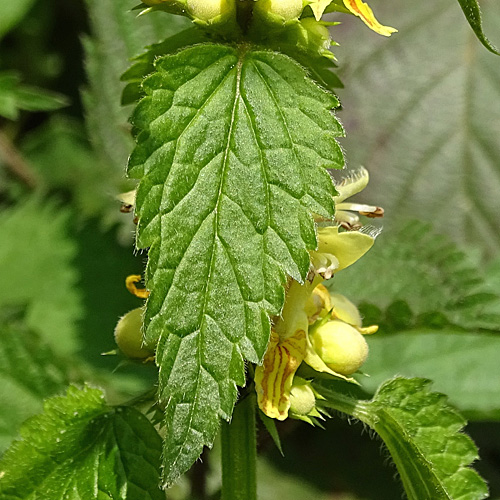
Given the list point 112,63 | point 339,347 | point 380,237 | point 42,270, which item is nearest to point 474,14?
point 339,347

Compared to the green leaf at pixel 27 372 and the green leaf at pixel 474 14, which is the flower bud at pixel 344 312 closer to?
the green leaf at pixel 474 14

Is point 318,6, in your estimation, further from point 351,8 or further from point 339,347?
point 339,347

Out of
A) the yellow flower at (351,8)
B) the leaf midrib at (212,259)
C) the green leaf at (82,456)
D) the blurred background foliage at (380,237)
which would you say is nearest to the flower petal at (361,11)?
the yellow flower at (351,8)

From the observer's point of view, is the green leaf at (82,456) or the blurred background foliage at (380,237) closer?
the green leaf at (82,456)

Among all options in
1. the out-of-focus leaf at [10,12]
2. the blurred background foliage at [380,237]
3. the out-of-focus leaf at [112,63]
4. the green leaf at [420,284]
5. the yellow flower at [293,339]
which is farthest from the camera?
the out-of-focus leaf at [10,12]

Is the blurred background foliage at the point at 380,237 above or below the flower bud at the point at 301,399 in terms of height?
below

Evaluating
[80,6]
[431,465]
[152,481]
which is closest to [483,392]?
[431,465]
